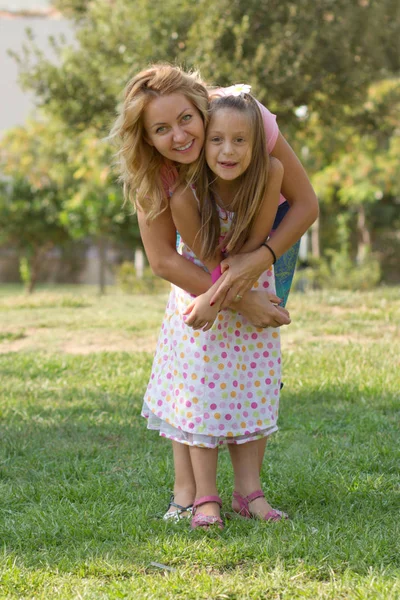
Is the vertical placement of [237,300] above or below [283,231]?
below

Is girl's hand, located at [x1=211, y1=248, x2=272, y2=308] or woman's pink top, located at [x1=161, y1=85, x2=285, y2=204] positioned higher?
woman's pink top, located at [x1=161, y1=85, x2=285, y2=204]

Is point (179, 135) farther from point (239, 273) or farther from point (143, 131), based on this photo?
point (239, 273)

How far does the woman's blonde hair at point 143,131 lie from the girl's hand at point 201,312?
0.30 m

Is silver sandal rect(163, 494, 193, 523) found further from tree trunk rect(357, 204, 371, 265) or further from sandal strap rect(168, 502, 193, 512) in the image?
tree trunk rect(357, 204, 371, 265)

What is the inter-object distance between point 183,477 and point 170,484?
37 cm

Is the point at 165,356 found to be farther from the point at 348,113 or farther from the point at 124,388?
the point at 348,113

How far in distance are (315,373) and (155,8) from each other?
598 centimetres

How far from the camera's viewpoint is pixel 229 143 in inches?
95.8

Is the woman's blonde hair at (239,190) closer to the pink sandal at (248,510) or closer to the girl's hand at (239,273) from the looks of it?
the girl's hand at (239,273)

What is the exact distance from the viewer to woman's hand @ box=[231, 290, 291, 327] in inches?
101

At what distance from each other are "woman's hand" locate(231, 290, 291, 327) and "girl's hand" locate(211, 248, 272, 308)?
1.2 inches

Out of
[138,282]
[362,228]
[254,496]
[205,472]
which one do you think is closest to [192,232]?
[205,472]

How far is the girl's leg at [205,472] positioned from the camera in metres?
2.63

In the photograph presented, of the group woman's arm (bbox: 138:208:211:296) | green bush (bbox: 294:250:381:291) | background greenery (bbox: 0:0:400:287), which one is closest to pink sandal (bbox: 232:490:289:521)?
woman's arm (bbox: 138:208:211:296)
